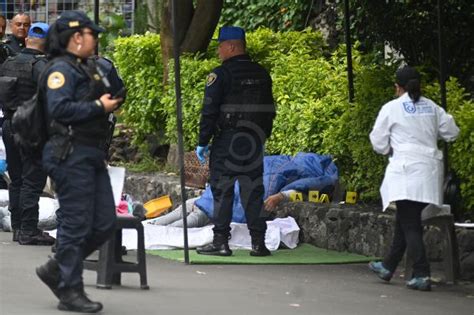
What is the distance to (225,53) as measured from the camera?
472 inches

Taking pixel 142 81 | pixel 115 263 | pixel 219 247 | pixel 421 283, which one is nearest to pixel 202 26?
pixel 142 81

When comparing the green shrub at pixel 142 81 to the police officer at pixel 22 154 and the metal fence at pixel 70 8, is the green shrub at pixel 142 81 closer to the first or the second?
the police officer at pixel 22 154

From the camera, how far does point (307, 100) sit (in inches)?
579

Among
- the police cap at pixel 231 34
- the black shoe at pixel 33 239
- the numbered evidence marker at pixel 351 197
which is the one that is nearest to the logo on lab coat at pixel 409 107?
the police cap at pixel 231 34

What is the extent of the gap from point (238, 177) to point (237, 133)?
382mm

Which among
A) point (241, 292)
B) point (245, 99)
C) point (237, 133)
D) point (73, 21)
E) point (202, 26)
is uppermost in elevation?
point (202, 26)

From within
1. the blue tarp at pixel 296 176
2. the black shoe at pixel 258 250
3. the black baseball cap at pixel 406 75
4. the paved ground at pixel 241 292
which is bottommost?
the paved ground at pixel 241 292

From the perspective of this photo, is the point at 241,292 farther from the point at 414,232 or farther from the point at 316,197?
the point at 316,197

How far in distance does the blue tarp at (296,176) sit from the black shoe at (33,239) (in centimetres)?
169

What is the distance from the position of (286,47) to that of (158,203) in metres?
3.34

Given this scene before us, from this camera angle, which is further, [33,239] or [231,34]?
[33,239]

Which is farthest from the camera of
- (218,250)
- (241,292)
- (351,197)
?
(351,197)

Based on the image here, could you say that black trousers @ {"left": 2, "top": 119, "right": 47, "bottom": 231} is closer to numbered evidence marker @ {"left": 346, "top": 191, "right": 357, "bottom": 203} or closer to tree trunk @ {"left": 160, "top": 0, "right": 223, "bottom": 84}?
numbered evidence marker @ {"left": 346, "top": 191, "right": 357, "bottom": 203}

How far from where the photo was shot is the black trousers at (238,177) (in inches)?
470
